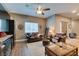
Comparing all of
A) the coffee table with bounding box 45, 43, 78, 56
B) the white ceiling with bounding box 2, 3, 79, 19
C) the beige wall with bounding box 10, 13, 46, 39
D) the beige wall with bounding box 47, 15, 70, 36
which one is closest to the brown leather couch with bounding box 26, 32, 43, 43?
the beige wall with bounding box 10, 13, 46, 39

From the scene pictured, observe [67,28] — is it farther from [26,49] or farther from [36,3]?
[26,49]

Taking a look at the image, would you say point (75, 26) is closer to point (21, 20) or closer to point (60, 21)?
point (60, 21)

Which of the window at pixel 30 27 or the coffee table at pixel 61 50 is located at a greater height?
the window at pixel 30 27

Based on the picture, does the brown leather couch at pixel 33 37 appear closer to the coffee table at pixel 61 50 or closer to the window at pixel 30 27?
the window at pixel 30 27

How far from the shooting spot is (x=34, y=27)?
7.49 feet

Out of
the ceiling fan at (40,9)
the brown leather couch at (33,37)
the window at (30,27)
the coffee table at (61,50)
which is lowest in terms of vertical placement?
the coffee table at (61,50)

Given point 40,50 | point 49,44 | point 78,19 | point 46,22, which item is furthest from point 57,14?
point 40,50

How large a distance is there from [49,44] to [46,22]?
505mm

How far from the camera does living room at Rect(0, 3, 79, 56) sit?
2.14 metres

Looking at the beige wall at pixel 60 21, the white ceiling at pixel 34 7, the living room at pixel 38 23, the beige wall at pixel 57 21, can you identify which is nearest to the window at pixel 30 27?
the living room at pixel 38 23

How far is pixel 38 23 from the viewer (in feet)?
7.48

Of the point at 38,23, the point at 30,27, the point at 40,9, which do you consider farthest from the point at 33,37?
the point at 40,9

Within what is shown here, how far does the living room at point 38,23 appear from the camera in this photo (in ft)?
7.01

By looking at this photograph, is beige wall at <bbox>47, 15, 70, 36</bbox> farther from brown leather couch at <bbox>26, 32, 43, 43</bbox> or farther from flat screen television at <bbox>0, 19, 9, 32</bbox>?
flat screen television at <bbox>0, 19, 9, 32</bbox>
